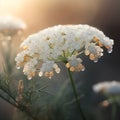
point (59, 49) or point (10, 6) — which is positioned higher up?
point (10, 6)

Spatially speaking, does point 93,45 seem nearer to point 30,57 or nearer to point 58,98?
point 30,57

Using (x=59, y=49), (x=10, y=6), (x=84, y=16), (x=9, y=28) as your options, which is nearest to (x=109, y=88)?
(x=9, y=28)

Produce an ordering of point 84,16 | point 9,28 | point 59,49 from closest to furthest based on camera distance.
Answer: point 59,49, point 9,28, point 84,16

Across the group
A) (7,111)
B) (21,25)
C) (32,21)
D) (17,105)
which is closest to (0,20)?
(21,25)

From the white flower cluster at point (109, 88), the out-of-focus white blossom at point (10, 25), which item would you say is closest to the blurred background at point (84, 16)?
the white flower cluster at point (109, 88)

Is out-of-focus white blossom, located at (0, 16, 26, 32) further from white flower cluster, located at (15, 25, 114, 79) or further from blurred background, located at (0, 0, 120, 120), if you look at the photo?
blurred background, located at (0, 0, 120, 120)

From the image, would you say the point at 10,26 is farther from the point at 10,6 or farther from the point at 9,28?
the point at 10,6
